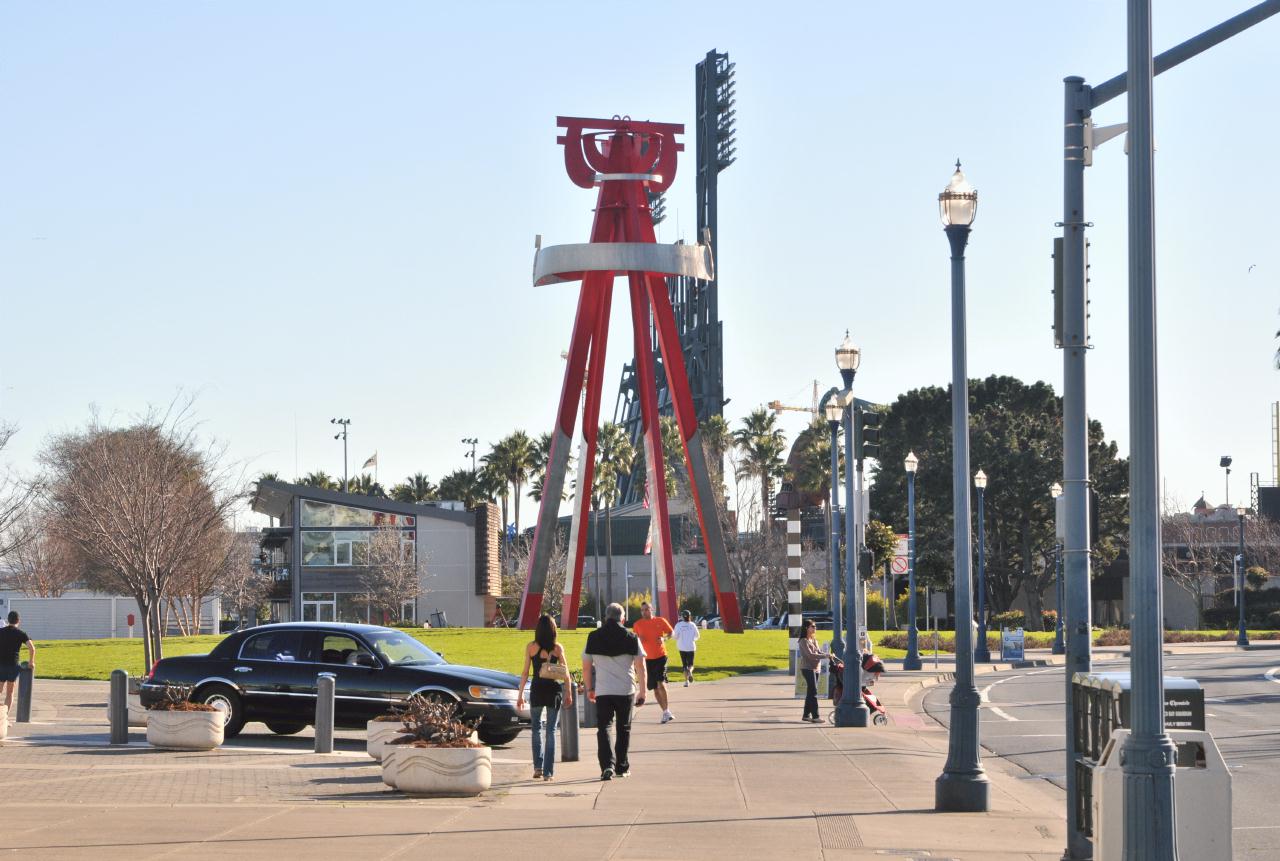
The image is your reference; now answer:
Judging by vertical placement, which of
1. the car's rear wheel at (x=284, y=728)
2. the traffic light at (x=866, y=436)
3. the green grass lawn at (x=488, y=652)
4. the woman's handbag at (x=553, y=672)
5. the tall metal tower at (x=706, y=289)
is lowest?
the green grass lawn at (x=488, y=652)

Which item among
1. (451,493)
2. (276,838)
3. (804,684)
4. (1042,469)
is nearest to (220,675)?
(276,838)

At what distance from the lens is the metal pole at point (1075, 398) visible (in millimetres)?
11094

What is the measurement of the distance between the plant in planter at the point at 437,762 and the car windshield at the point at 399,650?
5.38m

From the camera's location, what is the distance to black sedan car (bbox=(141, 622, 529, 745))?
1920 cm

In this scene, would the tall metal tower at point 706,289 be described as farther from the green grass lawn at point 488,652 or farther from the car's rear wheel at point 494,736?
the car's rear wheel at point 494,736

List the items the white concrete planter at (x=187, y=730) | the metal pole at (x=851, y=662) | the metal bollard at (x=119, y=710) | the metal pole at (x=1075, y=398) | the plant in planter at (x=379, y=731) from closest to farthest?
the metal pole at (x=1075, y=398) → the plant in planter at (x=379, y=731) → the white concrete planter at (x=187, y=730) → the metal bollard at (x=119, y=710) → the metal pole at (x=851, y=662)

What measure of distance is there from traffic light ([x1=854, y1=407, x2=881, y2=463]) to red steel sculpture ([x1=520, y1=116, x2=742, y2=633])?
2147 centimetres

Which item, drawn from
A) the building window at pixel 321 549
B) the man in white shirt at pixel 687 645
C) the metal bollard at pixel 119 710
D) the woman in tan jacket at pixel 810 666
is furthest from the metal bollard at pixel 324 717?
the building window at pixel 321 549

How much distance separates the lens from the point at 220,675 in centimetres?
1994

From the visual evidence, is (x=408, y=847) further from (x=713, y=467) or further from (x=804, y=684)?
(x=713, y=467)

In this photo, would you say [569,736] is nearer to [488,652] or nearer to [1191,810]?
[1191,810]

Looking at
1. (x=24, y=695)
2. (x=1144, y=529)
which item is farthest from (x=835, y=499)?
(x=1144, y=529)

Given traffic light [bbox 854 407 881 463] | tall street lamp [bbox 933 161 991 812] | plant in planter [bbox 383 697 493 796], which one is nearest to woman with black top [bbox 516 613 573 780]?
plant in planter [bbox 383 697 493 796]

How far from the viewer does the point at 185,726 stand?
60.2 feet
